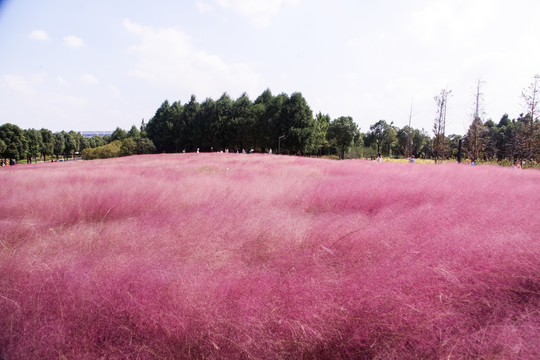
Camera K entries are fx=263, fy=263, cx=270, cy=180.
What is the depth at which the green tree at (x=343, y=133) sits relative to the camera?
53.5 metres

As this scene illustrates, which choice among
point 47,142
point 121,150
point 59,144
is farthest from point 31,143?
point 121,150

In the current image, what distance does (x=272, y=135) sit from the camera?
42.4 m

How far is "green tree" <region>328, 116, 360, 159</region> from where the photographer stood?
53.5 meters

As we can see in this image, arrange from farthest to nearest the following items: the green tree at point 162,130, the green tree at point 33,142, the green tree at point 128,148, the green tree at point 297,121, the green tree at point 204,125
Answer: the green tree at point 162,130 → the green tree at point 33,142 → the green tree at point 204,125 → the green tree at point 128,148 → the green tree at point 297,121

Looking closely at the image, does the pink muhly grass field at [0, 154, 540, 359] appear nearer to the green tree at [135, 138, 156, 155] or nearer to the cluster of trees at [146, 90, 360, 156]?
the cluster of trees at [146, 90, 360, 156]

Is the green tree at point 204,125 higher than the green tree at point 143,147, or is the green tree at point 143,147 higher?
the green tree at point 204,125

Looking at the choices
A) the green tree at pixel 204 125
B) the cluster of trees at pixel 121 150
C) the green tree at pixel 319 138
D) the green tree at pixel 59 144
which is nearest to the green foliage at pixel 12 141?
the cluster of trees at pixel 121 150

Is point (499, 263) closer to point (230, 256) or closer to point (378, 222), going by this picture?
point (378, 222)

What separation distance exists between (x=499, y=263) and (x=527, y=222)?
3.86ft

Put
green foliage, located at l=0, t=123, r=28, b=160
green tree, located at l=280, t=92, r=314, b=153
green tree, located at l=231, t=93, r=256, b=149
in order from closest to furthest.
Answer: green tree, located at l=280, t=92, r=314, b=153, green tree, located at l=231, t=93, r=256, b=149, green foliage, located at l=0, t=123, r=28, b=160

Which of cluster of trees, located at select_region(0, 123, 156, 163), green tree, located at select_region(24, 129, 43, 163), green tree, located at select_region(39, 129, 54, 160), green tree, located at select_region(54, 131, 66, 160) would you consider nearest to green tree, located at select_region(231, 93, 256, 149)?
cluster of trees, located at select_region(0, 123, 156, 163)

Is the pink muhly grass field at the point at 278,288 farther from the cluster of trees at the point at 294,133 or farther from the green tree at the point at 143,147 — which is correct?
the green tree at the point at 143,147

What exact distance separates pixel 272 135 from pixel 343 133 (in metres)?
18.7

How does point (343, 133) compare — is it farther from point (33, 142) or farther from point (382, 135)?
point (33, 142)
